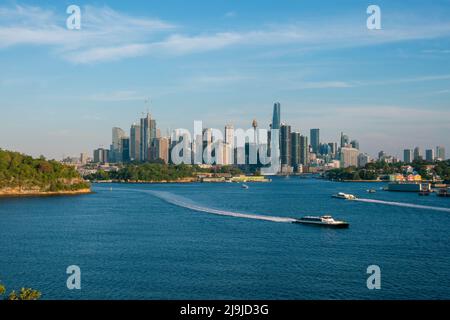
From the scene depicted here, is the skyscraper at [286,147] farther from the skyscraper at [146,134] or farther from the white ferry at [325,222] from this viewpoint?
the white ferry at [325,222]

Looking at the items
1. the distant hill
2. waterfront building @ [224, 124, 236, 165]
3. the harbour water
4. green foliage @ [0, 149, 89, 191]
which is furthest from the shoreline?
waterfront building @ [224, 124, 236, 165]

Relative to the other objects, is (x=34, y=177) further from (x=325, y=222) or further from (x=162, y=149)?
(x=162, y=149)

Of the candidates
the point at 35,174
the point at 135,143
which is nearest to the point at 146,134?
the point at 135,143

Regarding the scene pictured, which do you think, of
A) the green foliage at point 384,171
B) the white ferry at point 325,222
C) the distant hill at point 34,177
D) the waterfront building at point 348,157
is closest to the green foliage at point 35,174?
the distant hill at point 34,177

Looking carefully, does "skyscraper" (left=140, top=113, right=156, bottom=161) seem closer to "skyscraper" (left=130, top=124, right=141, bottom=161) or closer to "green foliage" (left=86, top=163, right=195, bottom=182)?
"skyscraper" (left=130, top=124, right=141, bottom=161)
